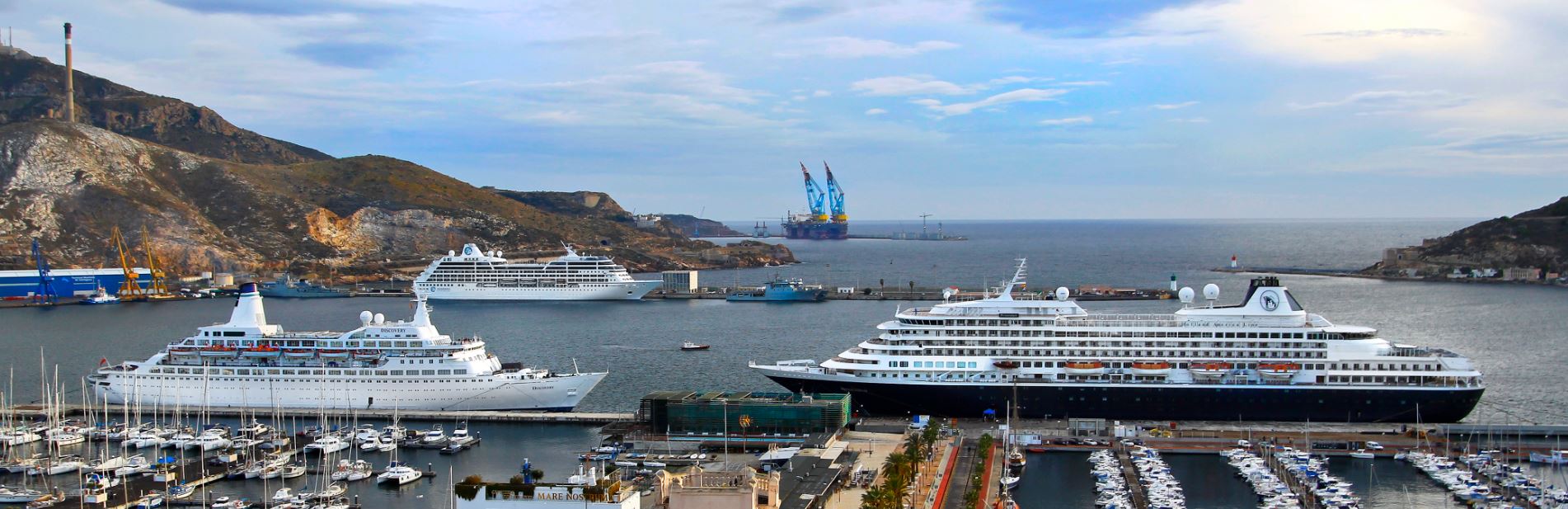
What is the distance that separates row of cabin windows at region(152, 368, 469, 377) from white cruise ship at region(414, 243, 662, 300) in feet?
156

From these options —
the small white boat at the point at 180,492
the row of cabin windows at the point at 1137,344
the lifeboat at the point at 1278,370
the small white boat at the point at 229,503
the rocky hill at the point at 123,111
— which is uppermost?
the rocky hill at the point at 123,111

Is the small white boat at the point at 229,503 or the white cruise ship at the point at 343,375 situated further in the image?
the white cruise ship at the point at 343,375

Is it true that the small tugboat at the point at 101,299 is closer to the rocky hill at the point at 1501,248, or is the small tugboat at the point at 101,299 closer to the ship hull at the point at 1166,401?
the ship hull at the point at 1166,401

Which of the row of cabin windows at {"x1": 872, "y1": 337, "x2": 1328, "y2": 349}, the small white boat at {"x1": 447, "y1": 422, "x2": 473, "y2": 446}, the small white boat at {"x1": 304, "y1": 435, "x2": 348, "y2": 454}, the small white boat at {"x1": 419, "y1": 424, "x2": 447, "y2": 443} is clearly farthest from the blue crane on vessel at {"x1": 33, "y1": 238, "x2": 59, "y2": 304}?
the row of cabin windows at {"x1": 872, "y1": 337, "x2": 1328, "y2": 349}

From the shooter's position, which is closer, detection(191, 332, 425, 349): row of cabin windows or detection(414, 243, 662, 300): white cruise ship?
detection(191, 332, 425, 349): row of cabin windows

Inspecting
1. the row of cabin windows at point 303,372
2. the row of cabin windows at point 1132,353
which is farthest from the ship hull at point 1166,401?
the row of cabin windows at point 303,372

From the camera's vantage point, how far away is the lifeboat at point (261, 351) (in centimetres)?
3816

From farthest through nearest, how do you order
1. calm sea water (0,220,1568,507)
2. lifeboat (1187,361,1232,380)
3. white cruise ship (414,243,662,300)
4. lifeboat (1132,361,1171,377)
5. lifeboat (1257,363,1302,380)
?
white cruise ship (414,243,662,300) < calm sea water (0,220,1568,507) < lifeboat (1132,361,1171,377) < lifeboat (1187,361,1232,380) < lifeboat (1257,363,1302,380)

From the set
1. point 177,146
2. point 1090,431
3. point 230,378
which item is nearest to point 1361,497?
point 1090,431

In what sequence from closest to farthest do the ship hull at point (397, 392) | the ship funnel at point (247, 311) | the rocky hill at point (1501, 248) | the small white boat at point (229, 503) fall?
1. the small white boat at point (229, 503)
2. the ship hull at point (397, 392)
3. the ship funnel at point (247, 311)
4. the rocky hill at point (1501, 248)

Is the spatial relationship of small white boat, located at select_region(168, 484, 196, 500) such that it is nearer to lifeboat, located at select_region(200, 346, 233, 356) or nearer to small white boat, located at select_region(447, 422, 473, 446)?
small white boat, located at select_region(447, 422, 473, 446)

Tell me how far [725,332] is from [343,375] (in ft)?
83.0

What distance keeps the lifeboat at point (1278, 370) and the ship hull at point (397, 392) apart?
17869mm

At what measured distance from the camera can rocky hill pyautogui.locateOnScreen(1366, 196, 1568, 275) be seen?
93.9m
